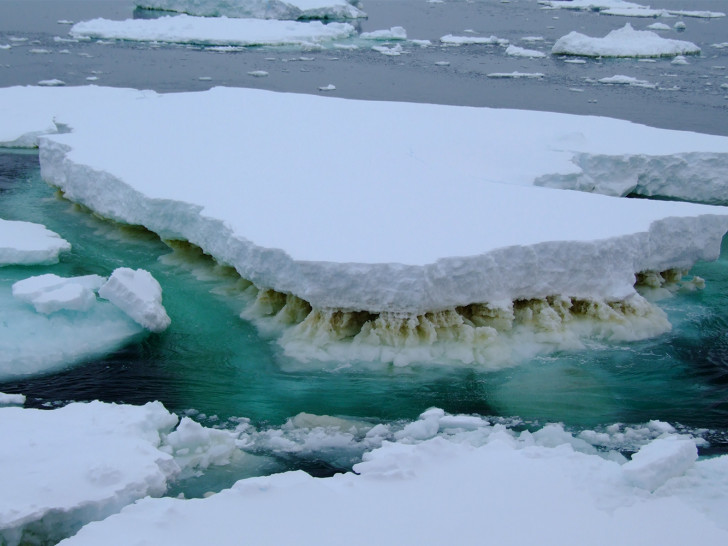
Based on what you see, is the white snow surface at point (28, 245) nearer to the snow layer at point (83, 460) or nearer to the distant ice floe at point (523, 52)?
the snow layer at point (83, 460)

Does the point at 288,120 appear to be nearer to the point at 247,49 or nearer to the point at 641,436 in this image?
the point at 641,436

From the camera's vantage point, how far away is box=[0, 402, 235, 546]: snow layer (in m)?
3.67

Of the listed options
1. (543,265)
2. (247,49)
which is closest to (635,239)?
(543,265)

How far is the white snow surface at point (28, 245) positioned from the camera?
677 centimetres

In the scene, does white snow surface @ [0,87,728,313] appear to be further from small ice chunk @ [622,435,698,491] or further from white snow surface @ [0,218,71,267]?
small ice chunk @ [622,435,698,491]

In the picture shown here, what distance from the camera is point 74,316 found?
6023mm

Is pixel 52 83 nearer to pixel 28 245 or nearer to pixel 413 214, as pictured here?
pixel 28 245

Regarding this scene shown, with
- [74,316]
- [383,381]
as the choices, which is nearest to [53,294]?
[74,316]

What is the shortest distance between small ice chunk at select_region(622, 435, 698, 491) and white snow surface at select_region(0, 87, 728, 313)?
1920 millimetres

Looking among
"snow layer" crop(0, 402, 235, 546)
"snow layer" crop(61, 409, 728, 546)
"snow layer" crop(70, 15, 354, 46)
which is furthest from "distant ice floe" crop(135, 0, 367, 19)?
"snow layer" crop(61, 409, 728, 546)

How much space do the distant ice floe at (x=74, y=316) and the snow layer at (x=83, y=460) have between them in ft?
3.86

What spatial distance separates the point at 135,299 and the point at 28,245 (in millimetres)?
1501

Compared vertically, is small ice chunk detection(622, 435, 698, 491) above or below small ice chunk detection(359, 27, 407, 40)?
above

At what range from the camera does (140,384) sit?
5488mm
